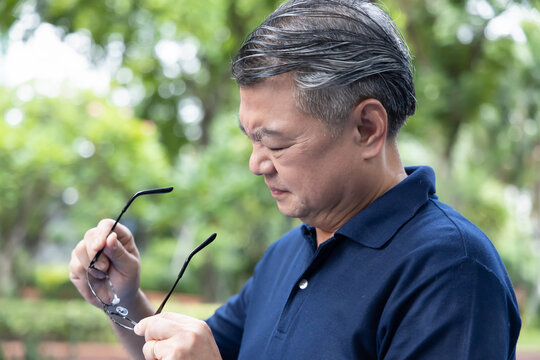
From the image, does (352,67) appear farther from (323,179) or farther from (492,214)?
(492,214)

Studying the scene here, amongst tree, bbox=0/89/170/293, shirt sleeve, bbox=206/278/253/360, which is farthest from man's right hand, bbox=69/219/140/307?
tree, bbox=0/89/170/293

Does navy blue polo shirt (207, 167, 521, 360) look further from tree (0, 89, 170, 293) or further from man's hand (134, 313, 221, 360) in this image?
tree (0, 89, 170, 293)

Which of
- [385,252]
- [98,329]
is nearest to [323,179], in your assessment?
[385,252]

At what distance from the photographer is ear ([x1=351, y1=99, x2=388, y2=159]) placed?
1045 millimetres

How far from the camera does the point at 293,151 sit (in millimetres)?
1053

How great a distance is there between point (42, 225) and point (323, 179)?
23.6 ft

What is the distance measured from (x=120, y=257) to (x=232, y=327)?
1.05ft

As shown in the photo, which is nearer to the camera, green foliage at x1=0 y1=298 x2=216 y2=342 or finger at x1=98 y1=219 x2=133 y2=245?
finger at x1=98 y1=219 x2=133 y2=245

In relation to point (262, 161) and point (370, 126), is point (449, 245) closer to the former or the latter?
point (370, 126)

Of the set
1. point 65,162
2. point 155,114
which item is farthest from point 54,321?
point 155,114

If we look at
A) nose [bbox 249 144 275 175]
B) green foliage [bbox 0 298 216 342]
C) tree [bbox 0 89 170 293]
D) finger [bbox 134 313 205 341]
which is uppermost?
nose [bbox 249 144 275 175]

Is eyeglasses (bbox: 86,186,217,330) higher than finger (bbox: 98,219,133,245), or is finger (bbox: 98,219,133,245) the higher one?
finger (bbox: 98,219,133,245)

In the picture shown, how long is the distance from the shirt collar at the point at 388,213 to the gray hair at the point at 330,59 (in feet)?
0.36

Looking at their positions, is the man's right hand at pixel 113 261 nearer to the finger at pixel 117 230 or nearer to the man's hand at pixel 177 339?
the finger at pixel 117 230
